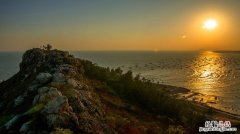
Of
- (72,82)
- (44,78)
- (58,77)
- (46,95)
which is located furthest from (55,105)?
(44,78)

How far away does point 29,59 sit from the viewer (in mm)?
34688

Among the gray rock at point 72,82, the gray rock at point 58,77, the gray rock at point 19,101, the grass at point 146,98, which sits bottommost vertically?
the grass at point 146,98

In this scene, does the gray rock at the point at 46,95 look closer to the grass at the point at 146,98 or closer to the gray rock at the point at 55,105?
the gray rock at the point at 55,105

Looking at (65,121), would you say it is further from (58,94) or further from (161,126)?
(161,126)

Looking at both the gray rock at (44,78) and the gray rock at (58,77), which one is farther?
the gray rock at (44,78)

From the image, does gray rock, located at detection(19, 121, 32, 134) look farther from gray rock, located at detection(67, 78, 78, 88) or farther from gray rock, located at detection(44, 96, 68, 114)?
gray rock, located at detection(67, 78, 78, 88)

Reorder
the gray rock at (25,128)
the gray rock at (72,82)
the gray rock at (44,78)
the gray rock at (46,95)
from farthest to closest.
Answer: the gray rock at (44,78) < the gray rock at (72,82) < the gray rock at (46,95) < the gray rock at (25,128)

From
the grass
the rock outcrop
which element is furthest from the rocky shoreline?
the grass

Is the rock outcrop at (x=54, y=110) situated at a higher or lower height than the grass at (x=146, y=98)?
higher

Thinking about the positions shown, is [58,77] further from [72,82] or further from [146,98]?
[146,98]

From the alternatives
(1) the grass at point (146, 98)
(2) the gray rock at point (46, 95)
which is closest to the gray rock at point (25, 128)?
(2) the gray rock at point (46, 95)

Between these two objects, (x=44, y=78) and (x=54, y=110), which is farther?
(x=44, y=78)

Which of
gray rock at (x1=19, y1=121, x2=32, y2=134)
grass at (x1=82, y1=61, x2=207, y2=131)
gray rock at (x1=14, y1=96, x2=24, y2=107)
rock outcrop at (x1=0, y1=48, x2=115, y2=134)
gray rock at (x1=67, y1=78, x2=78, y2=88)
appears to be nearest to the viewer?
gray rock at (x1=19, y1=121, x2=32, y2=134)

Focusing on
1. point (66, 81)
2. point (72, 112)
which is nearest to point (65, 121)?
point (72, 112)
